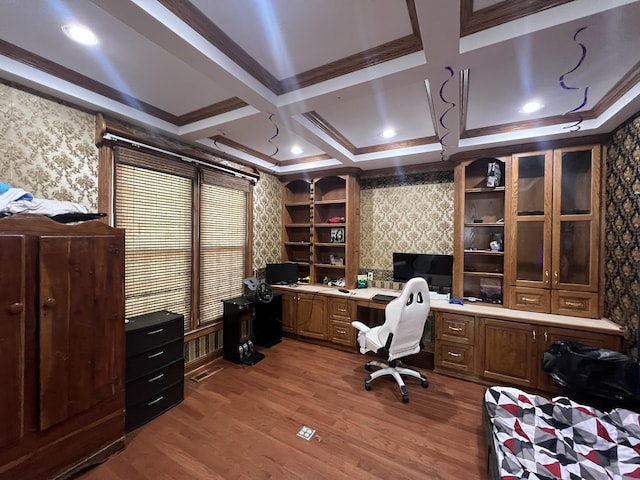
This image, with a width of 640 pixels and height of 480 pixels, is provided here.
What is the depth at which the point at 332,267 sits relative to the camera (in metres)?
4.28

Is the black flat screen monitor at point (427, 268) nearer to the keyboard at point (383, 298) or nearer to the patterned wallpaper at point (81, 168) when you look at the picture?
the keyboard at point (383, 298)

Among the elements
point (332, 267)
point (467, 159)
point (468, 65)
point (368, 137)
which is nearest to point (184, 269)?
point (332, 267)

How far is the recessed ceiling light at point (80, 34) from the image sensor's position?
59.6 inches

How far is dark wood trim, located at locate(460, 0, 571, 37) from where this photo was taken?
1.33 m

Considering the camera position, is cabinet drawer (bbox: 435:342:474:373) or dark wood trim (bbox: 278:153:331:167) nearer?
cabinet drawer (bbox: 435:342:474:373)

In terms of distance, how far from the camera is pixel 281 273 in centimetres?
429

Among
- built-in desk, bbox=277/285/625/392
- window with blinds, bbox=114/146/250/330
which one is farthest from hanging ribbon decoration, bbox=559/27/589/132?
window with blinds, bbox=114/146/250/330

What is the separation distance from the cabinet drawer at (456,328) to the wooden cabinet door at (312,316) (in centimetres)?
153

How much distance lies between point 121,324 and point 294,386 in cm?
174

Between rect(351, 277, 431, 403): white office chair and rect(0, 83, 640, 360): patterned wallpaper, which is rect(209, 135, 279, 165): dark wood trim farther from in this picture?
rect(351, 277, 431, 403): white office chair

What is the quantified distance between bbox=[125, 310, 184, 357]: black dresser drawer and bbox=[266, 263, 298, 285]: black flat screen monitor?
173cm

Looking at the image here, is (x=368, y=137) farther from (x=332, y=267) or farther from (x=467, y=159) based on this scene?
(x=332, y=267)

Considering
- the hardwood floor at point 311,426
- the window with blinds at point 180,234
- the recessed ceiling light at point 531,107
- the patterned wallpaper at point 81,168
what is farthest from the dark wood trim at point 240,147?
the recessed ceiling light at point 531,107

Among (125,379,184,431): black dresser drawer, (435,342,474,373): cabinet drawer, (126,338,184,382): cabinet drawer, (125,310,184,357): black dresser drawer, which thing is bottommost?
(125,379,184,431): black dresser drawer
